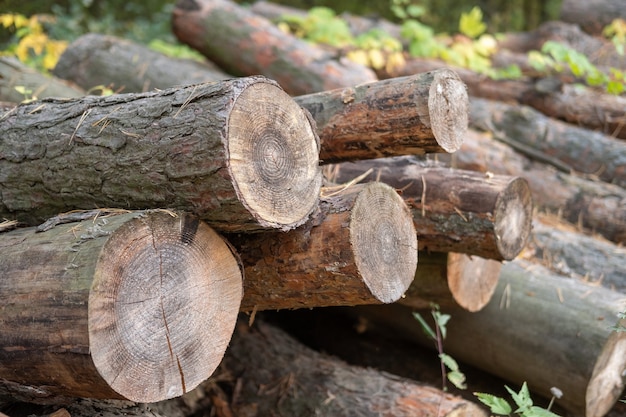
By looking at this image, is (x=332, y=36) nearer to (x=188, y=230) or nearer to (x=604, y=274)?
(x=604, y=274)

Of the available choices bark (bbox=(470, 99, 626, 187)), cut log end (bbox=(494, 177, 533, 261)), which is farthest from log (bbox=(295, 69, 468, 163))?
bark (bbox=(470, 99, 626, 187))

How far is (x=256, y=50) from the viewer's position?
552 cm

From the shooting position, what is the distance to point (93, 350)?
1927 mm

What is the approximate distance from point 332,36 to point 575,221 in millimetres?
3293

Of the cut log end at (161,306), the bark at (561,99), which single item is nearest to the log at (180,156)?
the cut log end at (161,306)

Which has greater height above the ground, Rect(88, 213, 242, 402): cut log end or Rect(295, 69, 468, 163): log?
Rect(295, 69, 468, 163): log

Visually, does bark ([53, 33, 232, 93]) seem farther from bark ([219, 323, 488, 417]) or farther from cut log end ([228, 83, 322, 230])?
cut log end ([228, 83, 322, 230])

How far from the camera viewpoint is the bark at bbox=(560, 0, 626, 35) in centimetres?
828

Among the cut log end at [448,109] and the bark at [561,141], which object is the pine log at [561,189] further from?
the cut log end at [448,109]

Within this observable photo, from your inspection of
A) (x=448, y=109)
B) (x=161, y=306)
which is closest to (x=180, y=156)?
(x=161, y=306)

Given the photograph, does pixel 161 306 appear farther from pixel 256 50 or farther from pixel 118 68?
pixel 256 50

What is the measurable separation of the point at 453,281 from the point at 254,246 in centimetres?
127

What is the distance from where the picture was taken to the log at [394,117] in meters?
2.74

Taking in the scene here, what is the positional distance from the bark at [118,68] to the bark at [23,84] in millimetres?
759
